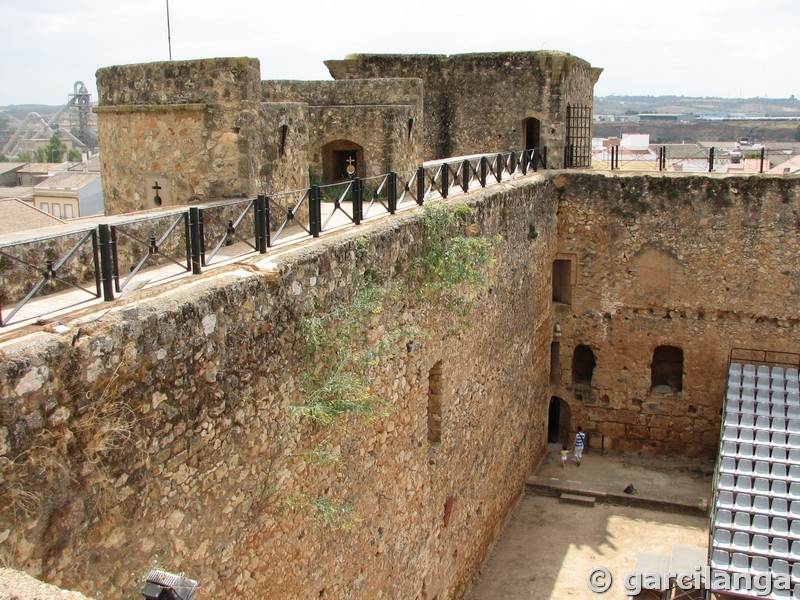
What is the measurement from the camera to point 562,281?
15.7 meters

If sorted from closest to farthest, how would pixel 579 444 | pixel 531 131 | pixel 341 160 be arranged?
1. pixel 341 160
2. pixel 579 444
3. pixel 531 131

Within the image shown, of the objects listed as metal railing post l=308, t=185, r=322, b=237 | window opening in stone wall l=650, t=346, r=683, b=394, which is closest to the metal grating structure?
window opening in stone wall l=650, t=346, r=683, b=394

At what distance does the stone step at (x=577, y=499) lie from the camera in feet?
45.1

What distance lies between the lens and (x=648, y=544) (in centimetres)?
1252

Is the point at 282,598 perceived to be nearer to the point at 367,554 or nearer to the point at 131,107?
the point at 367,554

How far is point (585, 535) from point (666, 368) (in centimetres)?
459

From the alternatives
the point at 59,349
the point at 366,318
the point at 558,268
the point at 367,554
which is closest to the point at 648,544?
the point at 558,268

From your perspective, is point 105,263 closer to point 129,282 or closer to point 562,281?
point 129,282

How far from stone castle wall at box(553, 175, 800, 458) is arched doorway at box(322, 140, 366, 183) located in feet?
13.5

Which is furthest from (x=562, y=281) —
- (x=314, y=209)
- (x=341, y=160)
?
(x=314, y=209)

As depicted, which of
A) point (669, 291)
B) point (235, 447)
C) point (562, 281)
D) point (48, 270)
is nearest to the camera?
point (48, 270)

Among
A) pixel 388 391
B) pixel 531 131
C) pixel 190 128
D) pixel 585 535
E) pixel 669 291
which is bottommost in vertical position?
pixel 585 535

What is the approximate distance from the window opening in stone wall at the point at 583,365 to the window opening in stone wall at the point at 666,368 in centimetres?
114

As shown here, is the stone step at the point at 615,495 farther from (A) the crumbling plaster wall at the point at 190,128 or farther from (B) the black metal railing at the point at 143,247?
(A) the crumbling plaster wall at the point at 190,128
